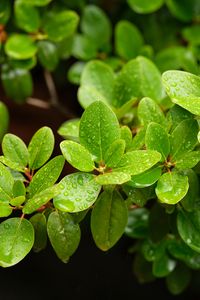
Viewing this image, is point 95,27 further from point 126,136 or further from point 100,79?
point 126,136

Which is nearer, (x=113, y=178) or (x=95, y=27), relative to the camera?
(x=113, y=178)

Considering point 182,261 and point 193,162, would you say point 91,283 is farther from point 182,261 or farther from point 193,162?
point 193,162

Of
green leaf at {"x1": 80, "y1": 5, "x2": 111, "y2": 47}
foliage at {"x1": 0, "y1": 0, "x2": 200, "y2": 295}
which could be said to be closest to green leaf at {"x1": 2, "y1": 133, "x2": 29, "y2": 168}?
foliage at {"x1": 0, "y1": 0, "x2": 200, "y2": 295}

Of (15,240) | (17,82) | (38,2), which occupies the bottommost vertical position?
(17,82)

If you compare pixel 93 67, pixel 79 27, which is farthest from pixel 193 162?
pixel 79 27

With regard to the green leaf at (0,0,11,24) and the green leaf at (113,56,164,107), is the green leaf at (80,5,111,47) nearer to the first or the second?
the green leaf at (0,0,11,24)

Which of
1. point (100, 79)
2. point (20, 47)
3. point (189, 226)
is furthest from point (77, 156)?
point (20, 47)

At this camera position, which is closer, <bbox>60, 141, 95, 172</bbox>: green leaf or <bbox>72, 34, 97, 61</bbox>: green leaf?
<bbox>60, 141, 95, 172</bbox>: green leaf
